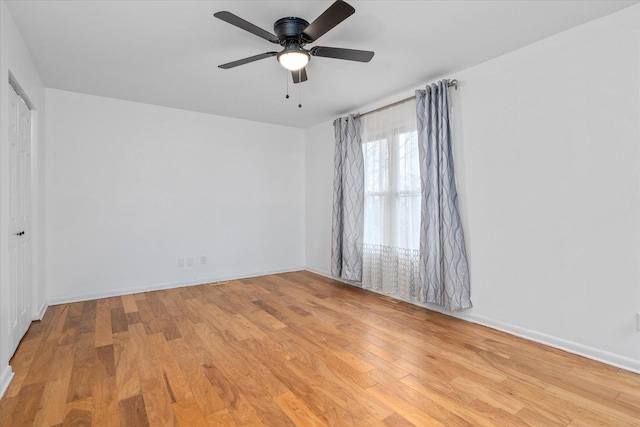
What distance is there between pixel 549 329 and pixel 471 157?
163 centimetres

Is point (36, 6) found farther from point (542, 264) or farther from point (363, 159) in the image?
point (542, 264)

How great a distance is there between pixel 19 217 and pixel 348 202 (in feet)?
11.2

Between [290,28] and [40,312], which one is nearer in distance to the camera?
[290,28]

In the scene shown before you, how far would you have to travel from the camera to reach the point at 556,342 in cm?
249

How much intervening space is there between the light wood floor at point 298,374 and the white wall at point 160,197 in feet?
2.87

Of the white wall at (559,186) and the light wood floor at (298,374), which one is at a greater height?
the white wall at (559,186)

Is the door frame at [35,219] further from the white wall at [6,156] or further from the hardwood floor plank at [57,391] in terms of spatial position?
the hardwood floor plank at [57,391]

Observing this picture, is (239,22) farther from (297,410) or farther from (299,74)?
(297,410)

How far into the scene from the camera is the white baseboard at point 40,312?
3.07 metres

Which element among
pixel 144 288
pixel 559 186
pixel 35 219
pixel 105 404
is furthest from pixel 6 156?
pixel 559 186

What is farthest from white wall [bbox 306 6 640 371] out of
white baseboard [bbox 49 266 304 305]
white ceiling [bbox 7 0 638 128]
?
white baseboard [bbox 49 266 304 305]

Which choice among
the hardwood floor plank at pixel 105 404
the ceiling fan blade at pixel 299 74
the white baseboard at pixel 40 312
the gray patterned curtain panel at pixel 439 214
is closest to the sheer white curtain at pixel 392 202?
the gray patterned curtain panel at pixel 439 214

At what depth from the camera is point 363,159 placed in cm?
423

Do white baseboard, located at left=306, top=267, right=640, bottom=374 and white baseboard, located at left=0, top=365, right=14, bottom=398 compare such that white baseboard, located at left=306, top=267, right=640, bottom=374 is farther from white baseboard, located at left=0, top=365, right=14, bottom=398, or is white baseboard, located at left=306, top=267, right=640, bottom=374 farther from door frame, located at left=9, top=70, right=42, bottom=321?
door frame, located at left=9, top=70, right=42, bottom=321
